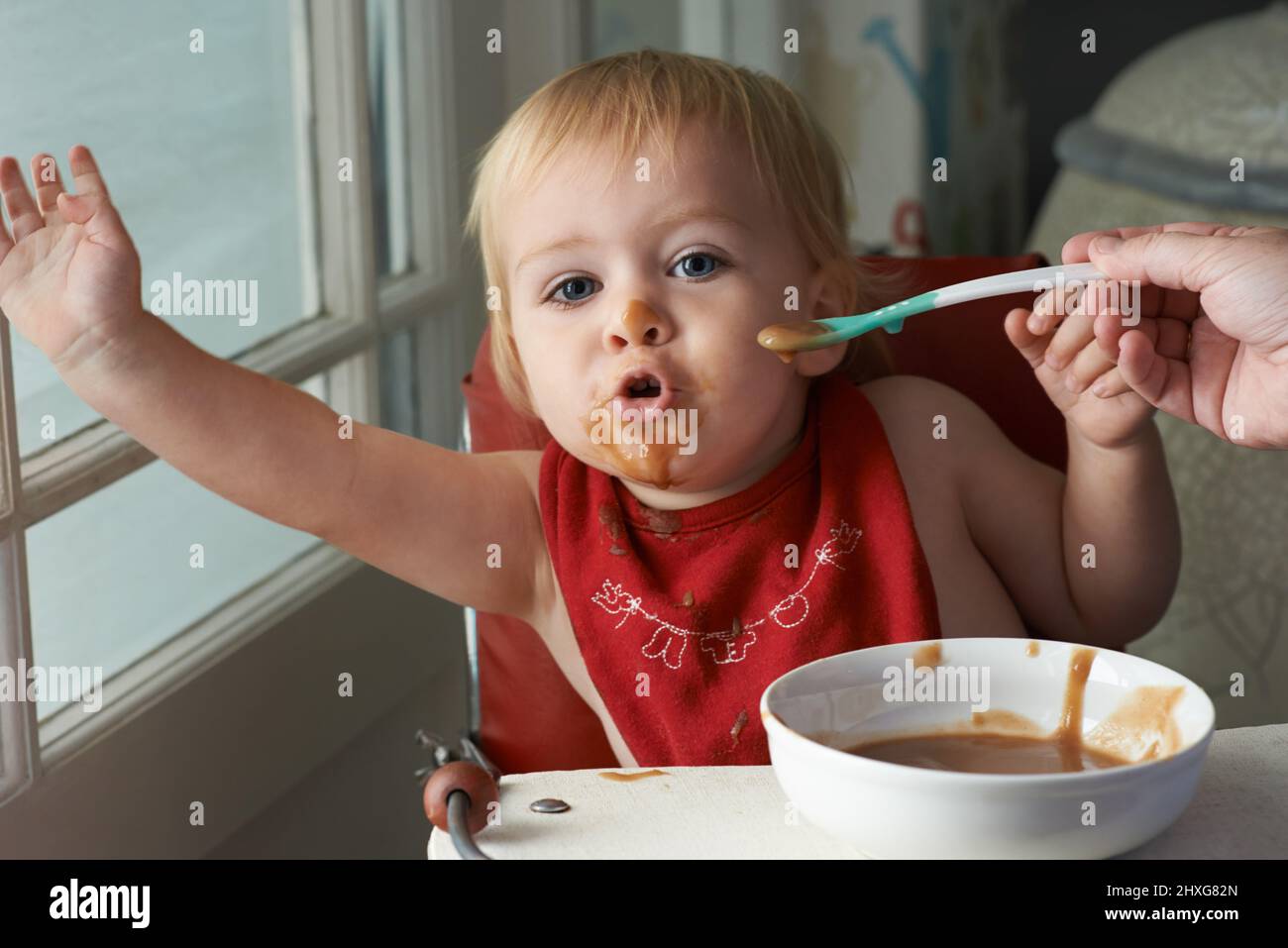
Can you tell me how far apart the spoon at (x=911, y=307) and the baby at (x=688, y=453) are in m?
0.05

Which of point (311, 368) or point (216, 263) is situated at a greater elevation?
point (216, 263)

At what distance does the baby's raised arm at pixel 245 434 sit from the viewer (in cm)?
96

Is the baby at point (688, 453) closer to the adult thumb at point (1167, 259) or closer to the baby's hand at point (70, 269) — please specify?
the baby's hand at point (70, 269)

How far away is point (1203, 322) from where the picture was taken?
1.06m

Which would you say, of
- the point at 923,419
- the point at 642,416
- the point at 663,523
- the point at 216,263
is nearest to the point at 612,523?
the point at 663,523

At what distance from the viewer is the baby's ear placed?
1.18 meters

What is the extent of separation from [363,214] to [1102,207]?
1.20 meters

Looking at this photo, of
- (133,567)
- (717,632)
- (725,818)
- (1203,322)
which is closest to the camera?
(725,818)

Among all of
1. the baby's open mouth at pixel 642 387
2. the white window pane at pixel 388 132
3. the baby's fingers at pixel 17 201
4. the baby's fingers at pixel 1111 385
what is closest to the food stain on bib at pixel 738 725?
the baby's open mouth at pixel 642 387

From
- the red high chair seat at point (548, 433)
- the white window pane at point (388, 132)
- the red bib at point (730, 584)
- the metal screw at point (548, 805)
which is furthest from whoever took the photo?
the white window pane at point (388, 132)

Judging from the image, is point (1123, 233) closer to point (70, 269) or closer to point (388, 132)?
point (70, 269)

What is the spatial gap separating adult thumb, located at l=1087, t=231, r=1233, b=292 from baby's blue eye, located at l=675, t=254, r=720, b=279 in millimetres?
276

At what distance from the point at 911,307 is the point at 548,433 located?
1.34 feet
